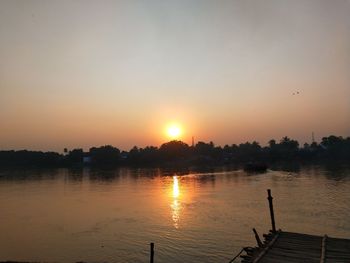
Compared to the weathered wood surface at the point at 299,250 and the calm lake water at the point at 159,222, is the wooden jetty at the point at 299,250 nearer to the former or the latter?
the weathered wood surface at the point at 299,250

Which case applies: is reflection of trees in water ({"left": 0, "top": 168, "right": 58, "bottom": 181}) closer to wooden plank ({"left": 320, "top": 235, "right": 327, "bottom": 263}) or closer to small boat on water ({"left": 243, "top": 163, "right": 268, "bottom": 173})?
small boat on water ({"left": 243, "top": 163, "right": 268, "bottom": 173})

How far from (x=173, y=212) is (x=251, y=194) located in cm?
1951

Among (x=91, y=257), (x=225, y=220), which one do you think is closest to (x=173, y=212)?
(x=225, y=220)

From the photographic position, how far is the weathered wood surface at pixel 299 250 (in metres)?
→ 14.6

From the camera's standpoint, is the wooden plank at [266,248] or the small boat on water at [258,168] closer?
the wooden plank at [266,248]

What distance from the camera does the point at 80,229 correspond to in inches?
1660

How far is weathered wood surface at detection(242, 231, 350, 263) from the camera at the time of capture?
1462cm

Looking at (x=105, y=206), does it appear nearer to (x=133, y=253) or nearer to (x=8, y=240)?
(x=8, y=240)

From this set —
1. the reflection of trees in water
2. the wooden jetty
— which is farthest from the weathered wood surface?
the reflection of trees in water

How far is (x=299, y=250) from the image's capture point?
1591 cm

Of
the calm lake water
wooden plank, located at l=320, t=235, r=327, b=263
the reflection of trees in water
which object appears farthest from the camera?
the reflection of trees in water

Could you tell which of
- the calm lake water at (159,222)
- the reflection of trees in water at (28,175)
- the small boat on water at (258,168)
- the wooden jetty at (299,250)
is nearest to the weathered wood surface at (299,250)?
the wooden jetty at (299,250)

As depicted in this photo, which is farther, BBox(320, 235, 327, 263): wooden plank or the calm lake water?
the calm lake water

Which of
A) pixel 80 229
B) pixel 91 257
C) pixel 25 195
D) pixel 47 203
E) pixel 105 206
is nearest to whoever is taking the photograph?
pixel 91 257
